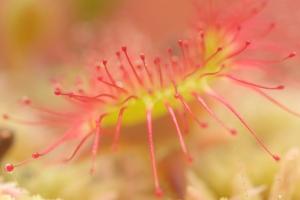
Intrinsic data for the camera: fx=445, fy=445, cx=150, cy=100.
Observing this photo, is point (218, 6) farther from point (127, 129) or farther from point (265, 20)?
point (127, 129)

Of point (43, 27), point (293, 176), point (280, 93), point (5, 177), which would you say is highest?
point (43, 27)

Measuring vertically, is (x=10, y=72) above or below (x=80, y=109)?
above

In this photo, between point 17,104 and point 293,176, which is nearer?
point 293,176

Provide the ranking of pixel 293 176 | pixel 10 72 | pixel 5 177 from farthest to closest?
pixel 10 72, pixel 5 177, pixel 293 176

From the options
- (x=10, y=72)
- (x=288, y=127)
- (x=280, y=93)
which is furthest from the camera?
(x=10, y=72)

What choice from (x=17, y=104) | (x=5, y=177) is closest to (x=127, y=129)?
(x=5, y=177)

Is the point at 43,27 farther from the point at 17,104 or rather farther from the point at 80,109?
the point at 80,109

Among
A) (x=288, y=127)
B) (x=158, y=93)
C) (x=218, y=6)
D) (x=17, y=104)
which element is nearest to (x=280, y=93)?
(x=288, y=127)

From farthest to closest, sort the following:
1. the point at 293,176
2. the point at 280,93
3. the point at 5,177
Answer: the point at 280,93 < the point at 5,177 < the point at 293,176

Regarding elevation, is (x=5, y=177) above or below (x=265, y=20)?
below
